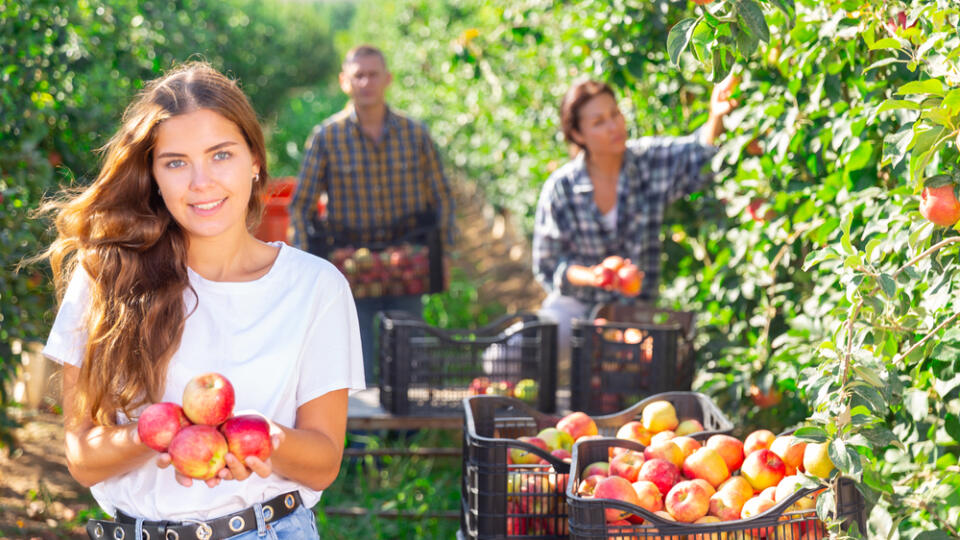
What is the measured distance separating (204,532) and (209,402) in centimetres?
31

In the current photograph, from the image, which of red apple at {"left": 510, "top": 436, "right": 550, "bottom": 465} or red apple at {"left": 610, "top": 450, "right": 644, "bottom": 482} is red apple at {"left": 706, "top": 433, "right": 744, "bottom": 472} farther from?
red apple at {"left": 510, "top": 436, "right": 550, "bottom": 465}

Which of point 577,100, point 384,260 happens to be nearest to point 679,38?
point 577,100

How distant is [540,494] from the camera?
2357 mm

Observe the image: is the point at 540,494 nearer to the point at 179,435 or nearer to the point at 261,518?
the point at 261,518

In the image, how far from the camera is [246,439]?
171 centimetres

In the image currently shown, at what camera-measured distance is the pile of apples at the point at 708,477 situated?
6.82 ft

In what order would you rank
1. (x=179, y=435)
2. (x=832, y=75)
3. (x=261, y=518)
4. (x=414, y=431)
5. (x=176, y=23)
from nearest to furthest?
(x=179, y=435) < (x=261, y=518) < (x=832, y=75) < (x=414, y=431) < (x=176, y=23)

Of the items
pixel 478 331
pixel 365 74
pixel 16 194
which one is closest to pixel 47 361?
pixel 16 194

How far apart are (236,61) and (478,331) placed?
35.2 ft

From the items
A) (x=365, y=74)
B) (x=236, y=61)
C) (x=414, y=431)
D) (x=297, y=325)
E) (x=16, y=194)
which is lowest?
(x=414, y=431)

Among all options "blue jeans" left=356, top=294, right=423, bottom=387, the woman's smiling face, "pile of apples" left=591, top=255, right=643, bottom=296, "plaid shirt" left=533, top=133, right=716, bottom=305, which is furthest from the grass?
the woman's smiling face

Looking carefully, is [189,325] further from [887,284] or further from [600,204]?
[600,204]

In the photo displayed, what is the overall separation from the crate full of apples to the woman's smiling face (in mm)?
897

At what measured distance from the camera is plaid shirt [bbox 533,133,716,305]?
152 inches
